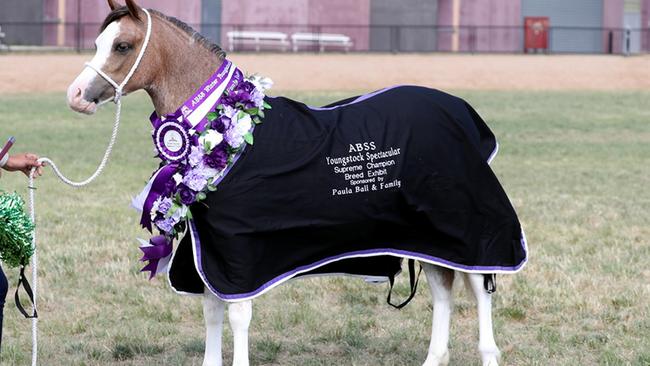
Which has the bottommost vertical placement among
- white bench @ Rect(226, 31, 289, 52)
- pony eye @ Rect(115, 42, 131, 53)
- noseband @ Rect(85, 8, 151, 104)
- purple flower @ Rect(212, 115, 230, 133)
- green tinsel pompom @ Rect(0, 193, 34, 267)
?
green tinsel pompom @ Rect(0, 193, 34, 267)

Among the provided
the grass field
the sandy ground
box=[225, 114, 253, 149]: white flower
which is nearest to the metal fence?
the sandy ground

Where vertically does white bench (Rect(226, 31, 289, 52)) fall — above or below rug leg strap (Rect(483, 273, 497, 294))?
above

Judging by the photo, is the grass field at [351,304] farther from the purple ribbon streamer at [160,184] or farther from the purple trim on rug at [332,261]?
the purple ribbon streamer at [160,184]

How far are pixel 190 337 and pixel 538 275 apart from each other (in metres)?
2.85

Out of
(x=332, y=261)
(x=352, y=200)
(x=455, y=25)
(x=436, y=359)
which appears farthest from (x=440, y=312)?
(x=455, y=25)

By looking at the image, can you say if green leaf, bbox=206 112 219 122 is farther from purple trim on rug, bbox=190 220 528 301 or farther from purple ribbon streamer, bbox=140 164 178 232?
purple trim on rug, bbox=190 220 528 301

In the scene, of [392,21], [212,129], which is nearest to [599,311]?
[212,129]

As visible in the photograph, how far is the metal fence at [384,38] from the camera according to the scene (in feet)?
131

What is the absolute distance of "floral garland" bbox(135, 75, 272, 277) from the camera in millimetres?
5184

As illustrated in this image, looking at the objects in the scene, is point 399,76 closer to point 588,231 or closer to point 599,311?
point 588,231

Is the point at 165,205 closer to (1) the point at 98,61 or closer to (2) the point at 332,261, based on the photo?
(1) the point at 98,61

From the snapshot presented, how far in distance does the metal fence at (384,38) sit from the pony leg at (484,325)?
3362 cm

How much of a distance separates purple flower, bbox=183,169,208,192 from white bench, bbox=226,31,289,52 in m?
35.5

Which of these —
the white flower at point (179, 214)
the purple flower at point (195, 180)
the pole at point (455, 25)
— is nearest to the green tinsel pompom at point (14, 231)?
the white flower at point (179, 214)
